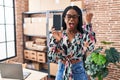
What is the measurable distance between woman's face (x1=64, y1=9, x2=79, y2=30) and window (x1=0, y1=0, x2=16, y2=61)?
3244 mm

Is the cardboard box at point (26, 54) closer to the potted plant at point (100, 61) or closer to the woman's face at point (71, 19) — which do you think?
the potted plant at point (100, 61)

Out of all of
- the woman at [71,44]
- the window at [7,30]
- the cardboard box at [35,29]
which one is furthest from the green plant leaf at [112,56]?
the window at [7,30]

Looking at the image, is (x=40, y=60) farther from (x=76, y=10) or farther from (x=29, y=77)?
(x=76, y=10)

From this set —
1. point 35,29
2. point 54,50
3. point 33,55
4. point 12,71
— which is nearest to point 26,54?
point 33,55

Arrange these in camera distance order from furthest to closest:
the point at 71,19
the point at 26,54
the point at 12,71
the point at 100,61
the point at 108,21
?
1. the point at 26,54
2. the point at 108,21
3. the point at 100,61
4. the point at 12,71
5. the point at 71,19

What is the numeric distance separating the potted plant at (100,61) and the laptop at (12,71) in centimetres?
134

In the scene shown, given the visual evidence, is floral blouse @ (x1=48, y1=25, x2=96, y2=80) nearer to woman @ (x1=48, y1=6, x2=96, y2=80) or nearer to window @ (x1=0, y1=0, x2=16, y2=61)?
woman @ (x1=48, y1=6, x2=96, y2=80)

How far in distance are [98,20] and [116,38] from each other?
1.85 ft

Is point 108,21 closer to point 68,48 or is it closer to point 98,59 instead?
point 98,59

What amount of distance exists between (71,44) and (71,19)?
8.6 inches

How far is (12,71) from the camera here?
6.80ft

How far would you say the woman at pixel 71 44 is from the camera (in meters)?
1.46

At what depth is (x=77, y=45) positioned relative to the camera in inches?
57.2

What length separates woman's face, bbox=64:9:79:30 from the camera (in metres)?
1.45
